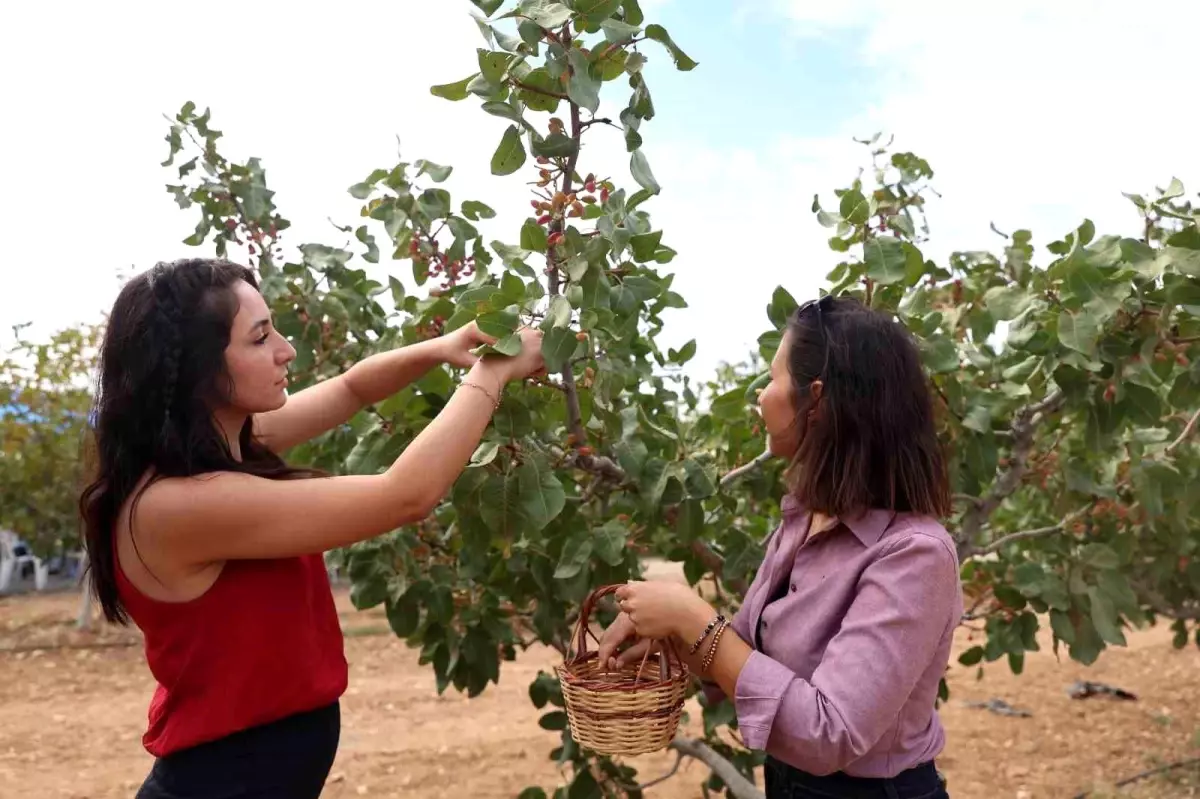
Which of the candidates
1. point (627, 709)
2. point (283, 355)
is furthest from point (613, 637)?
point (283, 355)

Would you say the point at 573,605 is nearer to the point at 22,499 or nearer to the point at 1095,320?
the point at 1095,320

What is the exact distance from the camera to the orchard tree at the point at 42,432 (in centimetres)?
1027

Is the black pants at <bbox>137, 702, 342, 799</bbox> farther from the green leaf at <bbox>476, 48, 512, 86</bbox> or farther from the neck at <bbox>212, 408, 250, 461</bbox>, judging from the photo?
the green leaf at <bbox>476, 48, 512, 86</bbox>

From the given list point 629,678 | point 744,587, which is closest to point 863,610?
point 629,678

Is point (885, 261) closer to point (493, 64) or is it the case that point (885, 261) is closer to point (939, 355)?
point (939, 355)

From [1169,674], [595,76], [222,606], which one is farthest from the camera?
[1169,674]

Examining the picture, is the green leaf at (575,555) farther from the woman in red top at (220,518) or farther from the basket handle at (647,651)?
the woman in red top at (220,518)

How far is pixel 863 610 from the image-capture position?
1473 mm

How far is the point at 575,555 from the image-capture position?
244 cm

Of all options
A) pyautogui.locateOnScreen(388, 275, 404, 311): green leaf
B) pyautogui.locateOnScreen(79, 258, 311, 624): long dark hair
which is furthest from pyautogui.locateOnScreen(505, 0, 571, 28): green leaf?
pyautogui.locateOnScreen(388, 275, 404, 311): green leaf

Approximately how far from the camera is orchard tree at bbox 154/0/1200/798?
1.89 m

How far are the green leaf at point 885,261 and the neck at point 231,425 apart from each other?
1234 mm

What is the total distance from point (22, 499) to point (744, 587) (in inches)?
396

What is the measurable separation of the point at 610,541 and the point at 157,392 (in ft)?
3.47
